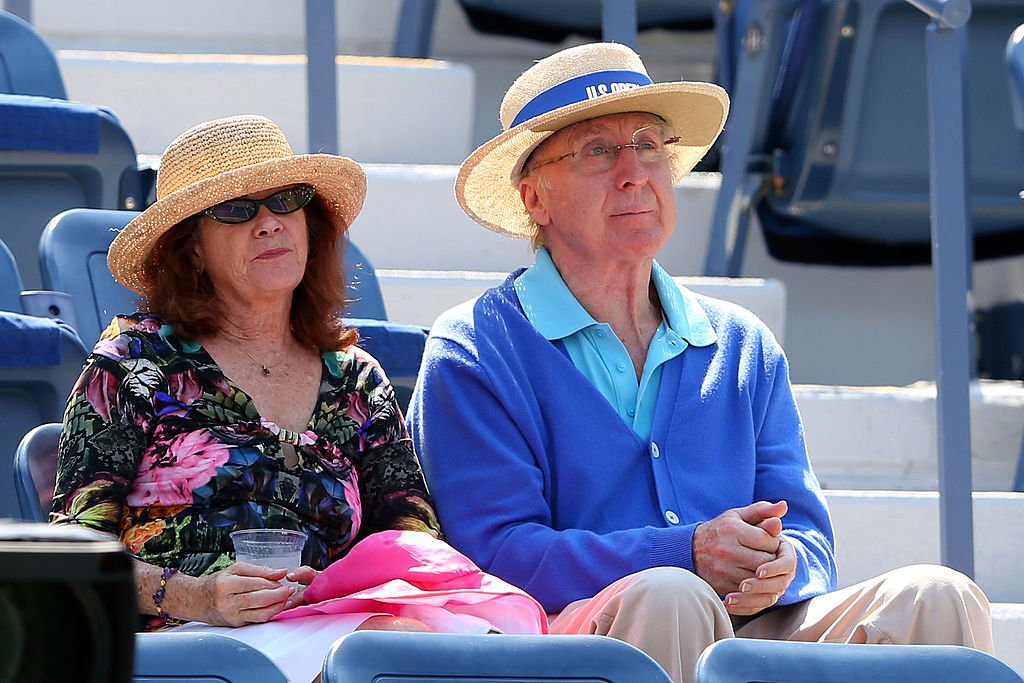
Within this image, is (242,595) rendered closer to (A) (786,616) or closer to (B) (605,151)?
(A) (786,616)

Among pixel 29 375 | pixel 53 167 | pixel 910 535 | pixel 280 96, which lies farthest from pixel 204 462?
pixel 280 96

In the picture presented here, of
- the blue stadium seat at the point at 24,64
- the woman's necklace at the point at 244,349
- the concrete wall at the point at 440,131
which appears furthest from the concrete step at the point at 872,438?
the blue stadium seat at the point at 24,64

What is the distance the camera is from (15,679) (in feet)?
2.95

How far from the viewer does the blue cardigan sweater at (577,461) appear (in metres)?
2.35

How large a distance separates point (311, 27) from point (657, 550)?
5.51 ft

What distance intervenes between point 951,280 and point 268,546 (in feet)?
5.09

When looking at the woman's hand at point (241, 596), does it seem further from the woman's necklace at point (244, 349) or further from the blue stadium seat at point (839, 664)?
the blue stadium seat at point (839, 664)

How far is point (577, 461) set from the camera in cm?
245

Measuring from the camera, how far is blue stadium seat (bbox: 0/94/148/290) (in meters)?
3.41

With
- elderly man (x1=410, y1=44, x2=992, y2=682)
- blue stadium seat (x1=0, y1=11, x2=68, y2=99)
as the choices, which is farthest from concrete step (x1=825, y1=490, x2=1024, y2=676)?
blue stadium seat (x1=0, y1=11, x2=68, y2=99)

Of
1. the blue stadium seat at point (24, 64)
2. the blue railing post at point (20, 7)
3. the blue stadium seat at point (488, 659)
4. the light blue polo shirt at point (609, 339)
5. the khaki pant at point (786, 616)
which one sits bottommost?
the khaki pant at point (786, 616)

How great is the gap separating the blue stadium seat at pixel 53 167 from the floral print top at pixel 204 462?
1092 millimetres

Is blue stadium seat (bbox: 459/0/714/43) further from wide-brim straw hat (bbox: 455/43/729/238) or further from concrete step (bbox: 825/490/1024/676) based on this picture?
wide-brim straw hat (bbox: 455/43/729/238)

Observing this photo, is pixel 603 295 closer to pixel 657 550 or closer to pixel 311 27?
pixel 657 550
